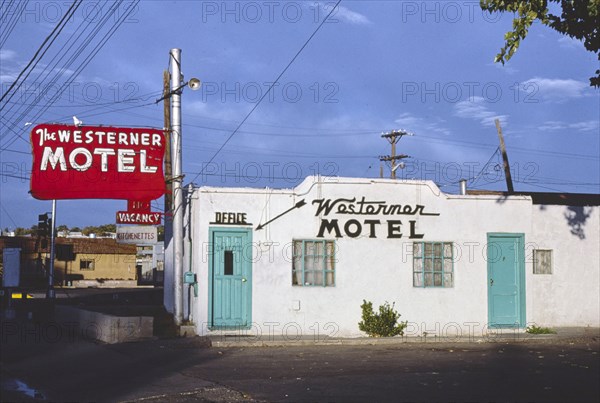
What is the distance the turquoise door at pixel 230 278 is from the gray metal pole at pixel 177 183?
798mm

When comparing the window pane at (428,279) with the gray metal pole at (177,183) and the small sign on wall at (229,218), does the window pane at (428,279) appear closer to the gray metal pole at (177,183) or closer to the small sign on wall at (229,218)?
the small sign on wall at (229,218)

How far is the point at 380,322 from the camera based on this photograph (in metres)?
20.2

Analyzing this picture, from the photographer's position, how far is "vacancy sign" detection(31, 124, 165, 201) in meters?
19.9

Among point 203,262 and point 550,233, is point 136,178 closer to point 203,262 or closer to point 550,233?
point 203,262

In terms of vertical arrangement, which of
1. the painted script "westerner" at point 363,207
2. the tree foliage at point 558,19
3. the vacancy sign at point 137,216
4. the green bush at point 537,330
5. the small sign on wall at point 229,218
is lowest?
the green bush at point 537,330

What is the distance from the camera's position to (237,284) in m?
20.1

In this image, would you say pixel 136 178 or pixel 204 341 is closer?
pixel 204 341

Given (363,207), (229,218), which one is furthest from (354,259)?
(229,218)

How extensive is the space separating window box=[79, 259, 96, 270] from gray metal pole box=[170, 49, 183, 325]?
48125mm

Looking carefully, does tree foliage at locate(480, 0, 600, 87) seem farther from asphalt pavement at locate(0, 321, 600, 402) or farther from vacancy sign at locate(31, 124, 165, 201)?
vacancy sign at locate(31, 124, 165, 201)

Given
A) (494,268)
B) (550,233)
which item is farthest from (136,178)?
(550,233)

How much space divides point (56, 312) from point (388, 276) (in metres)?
11.0

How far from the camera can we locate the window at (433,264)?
834 inches

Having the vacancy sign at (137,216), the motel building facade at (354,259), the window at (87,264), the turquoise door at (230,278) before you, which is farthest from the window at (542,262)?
the window at (87,264)
